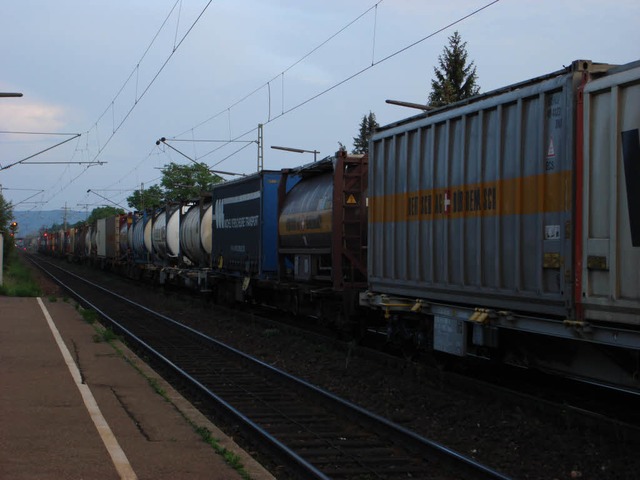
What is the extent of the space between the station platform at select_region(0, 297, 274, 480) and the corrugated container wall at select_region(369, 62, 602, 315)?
3.29 m

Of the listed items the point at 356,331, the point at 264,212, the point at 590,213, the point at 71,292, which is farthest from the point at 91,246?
the point at 590,213

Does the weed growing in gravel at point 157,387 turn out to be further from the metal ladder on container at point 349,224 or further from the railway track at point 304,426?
the metal ladder on container at point 349,224

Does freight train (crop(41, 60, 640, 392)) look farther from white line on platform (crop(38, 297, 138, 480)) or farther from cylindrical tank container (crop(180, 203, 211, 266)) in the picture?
cylindrical tank container (crop(180, 203, 211, 266))

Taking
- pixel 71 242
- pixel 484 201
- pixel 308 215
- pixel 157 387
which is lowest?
pixel 157 387

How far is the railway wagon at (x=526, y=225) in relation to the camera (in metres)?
5.93

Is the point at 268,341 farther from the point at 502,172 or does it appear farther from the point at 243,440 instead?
the point at 502,172

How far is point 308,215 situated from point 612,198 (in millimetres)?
8200

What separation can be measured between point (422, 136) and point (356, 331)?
4.93 metres

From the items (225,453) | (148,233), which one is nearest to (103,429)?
(225,453)

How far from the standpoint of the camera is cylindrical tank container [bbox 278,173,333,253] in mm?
12844

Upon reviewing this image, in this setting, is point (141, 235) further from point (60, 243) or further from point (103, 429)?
point (60, 243)

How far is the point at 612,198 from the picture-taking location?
5902 millimetres

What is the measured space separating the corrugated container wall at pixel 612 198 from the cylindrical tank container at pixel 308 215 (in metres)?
6.73

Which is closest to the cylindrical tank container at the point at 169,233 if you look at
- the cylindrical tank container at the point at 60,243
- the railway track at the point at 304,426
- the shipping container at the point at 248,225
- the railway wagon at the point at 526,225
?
the shipping container at the point at 248,225
